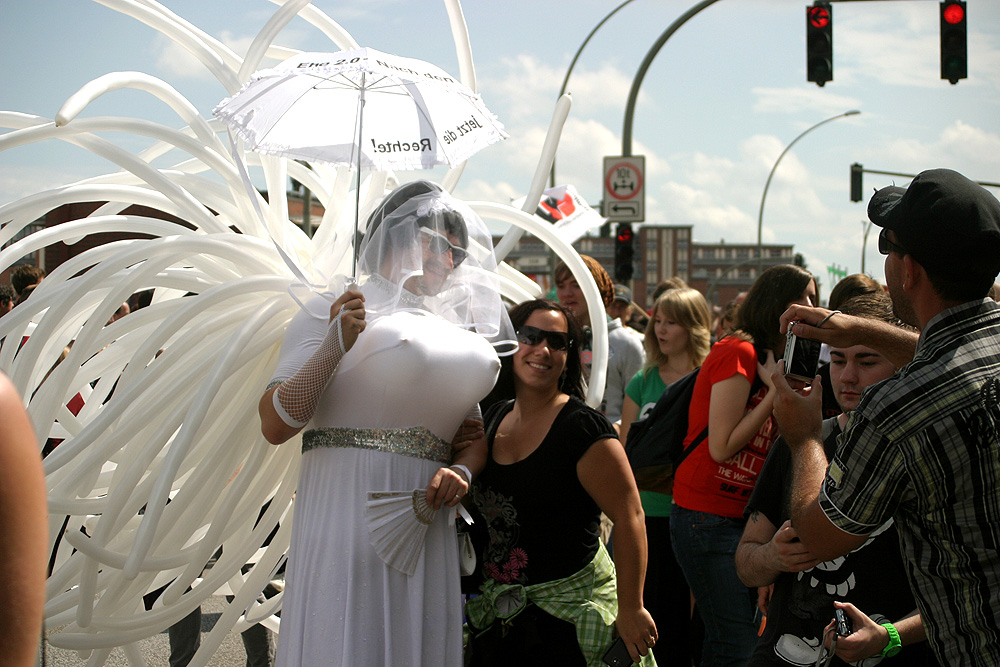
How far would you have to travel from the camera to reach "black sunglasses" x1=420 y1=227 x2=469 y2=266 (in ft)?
9.09

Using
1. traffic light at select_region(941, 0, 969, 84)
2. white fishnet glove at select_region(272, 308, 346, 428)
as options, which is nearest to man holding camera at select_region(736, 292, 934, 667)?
white fishnet glove at select_region(272, 308, 346, 428)

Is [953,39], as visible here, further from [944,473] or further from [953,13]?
[944,473]

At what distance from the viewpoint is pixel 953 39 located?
10.5 meters

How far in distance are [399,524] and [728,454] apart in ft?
5.95

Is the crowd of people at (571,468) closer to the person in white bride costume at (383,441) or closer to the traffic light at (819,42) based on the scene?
the person in white bride costume at (383,441)

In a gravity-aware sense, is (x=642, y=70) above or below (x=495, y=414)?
above

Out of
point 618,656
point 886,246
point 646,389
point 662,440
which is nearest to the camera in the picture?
point 886,246

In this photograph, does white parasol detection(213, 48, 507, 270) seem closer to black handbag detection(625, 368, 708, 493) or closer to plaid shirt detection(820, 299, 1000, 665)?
black handbag detection(625, 368, 708, 493)

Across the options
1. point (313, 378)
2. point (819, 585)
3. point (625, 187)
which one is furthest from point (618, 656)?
point (625, 187)

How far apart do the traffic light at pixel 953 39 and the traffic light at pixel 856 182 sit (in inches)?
404

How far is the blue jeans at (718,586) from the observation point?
145 inches

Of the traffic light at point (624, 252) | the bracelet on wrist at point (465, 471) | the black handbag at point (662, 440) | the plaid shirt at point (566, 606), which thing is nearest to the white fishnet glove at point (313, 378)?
the bracelet on wrist at point (465, 471)

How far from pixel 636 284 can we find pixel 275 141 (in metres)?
86.5

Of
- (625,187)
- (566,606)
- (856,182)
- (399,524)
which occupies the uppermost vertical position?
(856,182)
